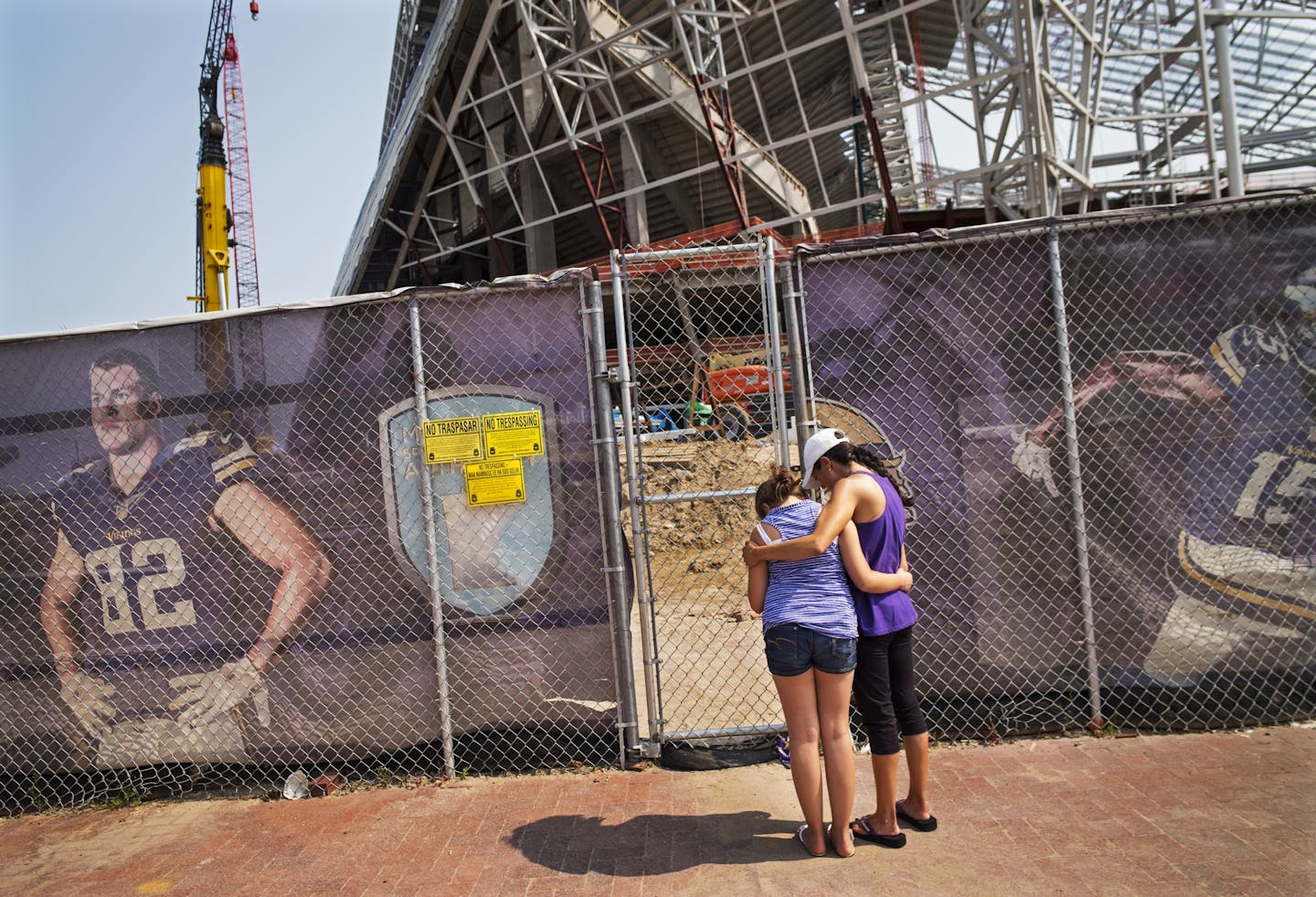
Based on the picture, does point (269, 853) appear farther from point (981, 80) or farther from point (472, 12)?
point (472, 12)

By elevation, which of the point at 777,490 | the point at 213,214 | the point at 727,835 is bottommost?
the point at 727,835

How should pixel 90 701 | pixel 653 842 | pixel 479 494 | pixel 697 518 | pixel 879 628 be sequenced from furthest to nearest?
1. pixel 697 518
2. pixel 90 701
3. pixel 479 494
4. pixel 653 842
5. pixel 879 628

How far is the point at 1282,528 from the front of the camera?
13.9 feet

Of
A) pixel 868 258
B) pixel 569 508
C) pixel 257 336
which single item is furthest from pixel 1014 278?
pixel 257 336

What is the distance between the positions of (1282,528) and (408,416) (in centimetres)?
435

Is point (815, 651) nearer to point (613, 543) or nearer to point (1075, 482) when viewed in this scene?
point (613, 543)

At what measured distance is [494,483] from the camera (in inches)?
172

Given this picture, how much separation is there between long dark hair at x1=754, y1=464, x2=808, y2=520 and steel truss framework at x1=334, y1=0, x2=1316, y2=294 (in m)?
9.25

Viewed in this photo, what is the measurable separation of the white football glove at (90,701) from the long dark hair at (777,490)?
3.51 metres

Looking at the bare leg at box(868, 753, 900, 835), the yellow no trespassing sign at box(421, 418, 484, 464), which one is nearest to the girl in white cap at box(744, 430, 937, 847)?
the bare leg at box(868, 753, 900, 835)

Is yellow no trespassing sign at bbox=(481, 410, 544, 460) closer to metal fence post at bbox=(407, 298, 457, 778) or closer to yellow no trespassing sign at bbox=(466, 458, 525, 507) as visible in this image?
yellow no trespassing sign at bbox=(466, 458, 525, 507)

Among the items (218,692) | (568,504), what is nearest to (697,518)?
(568,504)

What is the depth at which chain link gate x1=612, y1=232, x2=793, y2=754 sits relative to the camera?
4316mm

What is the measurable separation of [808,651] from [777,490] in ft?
2.05
